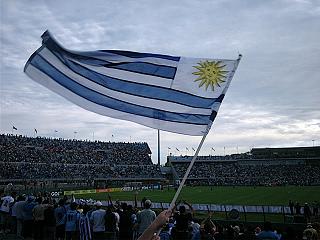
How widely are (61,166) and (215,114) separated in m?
73.0

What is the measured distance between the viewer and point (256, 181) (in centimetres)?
8638

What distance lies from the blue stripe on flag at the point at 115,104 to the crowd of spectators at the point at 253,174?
76.4 metres

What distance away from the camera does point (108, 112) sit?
720cm

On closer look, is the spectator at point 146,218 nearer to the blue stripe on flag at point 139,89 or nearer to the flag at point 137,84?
the flag at point 137,84

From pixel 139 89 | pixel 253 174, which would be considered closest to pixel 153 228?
pixel 139 89

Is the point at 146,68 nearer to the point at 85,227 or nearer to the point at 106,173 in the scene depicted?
the point at 85,227

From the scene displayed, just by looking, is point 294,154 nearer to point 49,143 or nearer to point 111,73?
point 49,143

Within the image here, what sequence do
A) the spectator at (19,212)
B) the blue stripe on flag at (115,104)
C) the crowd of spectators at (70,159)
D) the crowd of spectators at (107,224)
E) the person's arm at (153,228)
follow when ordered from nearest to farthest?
the person's arm at (153,228)
the blue stripe on flag at (115,104)
the crowd of spectators at (107,224)
the spectator at (19,212)
the crowd of spectators at (70,159)

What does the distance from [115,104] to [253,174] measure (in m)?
93.2

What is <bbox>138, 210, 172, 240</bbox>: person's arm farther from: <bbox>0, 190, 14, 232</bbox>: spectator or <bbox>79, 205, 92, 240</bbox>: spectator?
<bbox>0, 190, 14, 232</bbox>: spectator

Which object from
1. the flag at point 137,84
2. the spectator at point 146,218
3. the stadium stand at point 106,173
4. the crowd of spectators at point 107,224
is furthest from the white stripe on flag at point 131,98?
the spectator at point 146,218

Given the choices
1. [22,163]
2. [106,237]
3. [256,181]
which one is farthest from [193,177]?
[106,237]

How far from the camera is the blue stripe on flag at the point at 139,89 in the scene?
6.98 metres

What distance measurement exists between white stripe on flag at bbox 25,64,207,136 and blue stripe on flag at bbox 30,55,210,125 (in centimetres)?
6
